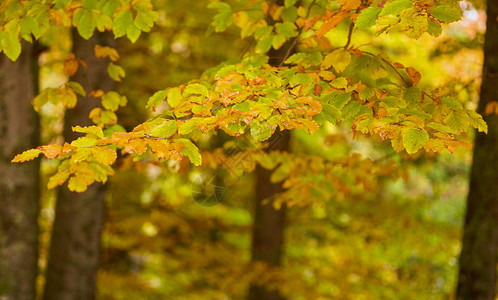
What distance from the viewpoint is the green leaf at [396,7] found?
2471 mm

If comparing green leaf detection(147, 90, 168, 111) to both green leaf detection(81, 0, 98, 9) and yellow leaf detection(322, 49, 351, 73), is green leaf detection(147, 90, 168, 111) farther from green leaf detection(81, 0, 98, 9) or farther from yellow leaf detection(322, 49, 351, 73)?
yellow leaf detection(322, 49, 351, 73)

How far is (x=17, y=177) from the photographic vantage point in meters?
4.84

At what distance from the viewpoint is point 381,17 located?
2.58 meters

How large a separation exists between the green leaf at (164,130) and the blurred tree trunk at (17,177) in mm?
2745

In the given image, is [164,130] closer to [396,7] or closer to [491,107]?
[396,7]

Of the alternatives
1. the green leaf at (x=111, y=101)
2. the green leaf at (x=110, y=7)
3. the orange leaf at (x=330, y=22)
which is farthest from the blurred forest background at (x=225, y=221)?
the orange leaf at (x=330, y=22)

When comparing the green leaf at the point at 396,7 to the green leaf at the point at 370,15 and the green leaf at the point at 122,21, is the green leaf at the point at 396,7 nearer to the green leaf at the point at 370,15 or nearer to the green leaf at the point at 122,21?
the green leaf at the point at 370,15

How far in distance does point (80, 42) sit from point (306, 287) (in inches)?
210

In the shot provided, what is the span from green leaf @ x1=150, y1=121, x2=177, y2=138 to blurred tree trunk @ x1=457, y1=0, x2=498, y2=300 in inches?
130

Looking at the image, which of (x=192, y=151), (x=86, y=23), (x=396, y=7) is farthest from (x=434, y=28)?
(x=86, y=23)

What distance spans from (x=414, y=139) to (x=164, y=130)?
1260 mm

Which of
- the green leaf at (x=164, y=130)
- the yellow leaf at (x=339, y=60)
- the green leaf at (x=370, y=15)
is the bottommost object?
the green leaf at (x=164, y=130)

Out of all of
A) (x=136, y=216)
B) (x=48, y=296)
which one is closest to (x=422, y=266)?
(x=136, y=216)

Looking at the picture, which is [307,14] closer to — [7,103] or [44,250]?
[7,103]
